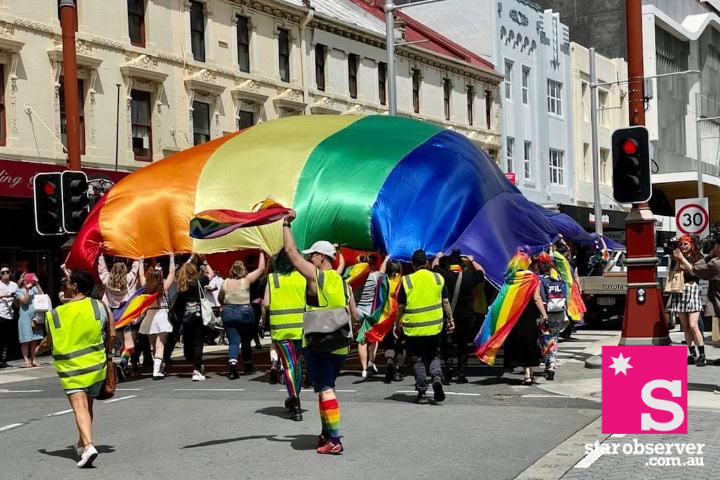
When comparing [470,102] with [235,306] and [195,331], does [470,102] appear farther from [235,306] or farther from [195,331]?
[235,306]

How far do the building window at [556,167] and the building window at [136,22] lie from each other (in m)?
25.8

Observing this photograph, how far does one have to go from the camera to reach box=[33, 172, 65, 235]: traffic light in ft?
55.3

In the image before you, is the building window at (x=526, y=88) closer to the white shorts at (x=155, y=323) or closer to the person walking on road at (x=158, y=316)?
the person walking on road at (x=158, y=316)

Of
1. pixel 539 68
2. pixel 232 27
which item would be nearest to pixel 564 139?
pixel 539 68

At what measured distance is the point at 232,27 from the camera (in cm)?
3177

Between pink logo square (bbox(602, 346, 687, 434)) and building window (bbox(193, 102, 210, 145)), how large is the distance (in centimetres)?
2308

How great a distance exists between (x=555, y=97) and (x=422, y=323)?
133 ft

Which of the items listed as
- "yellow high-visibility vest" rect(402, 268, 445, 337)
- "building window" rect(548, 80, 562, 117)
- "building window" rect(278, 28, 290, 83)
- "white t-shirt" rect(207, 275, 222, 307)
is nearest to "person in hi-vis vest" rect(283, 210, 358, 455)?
"yellow high-visibility vest" rect(402, 268, 445, 337)

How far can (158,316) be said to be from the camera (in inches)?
637

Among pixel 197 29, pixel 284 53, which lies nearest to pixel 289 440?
pixel 197 29

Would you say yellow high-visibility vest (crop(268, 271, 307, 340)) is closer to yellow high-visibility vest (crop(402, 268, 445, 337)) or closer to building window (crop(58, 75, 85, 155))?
yellow high-visibility vest (crop(402, 268, 445, 337))

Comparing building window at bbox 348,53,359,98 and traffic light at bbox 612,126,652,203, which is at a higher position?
building window at bbox 348,53,359,98

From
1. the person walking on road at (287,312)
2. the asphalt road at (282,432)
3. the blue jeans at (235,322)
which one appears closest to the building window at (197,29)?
the blue jeans at (235,322)

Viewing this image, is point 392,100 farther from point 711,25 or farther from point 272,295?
point 711,25
